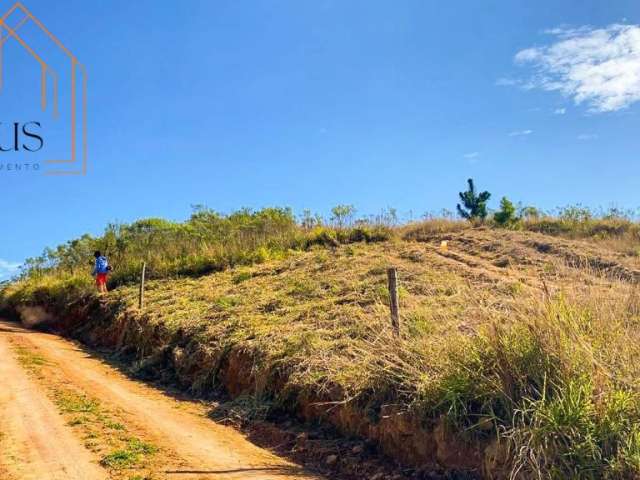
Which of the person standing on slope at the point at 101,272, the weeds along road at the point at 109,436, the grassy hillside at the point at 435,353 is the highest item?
the person standing on slope at the point at 101,272

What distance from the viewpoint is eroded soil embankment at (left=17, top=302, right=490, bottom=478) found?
15.6ft

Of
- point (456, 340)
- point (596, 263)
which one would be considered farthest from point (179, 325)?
point (596, 263)

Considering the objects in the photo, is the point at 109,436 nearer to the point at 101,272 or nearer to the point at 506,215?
the point at 101,272

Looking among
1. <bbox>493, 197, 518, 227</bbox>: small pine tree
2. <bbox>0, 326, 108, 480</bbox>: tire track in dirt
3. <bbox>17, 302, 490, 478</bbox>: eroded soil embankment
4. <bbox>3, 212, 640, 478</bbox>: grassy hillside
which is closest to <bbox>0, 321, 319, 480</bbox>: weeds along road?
<bbox>0, 326, 108, 480</bbox>: tire track in dirt

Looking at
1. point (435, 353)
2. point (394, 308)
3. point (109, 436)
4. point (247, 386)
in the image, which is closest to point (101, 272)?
point (247, 386)

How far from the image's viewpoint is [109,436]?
5961 mm

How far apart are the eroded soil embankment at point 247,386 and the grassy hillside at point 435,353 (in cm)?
2

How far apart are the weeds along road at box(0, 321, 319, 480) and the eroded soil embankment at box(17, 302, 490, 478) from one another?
63cm

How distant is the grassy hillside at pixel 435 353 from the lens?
4066 mm

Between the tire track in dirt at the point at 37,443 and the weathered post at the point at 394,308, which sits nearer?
the tire track in dirt at the point at 37,443

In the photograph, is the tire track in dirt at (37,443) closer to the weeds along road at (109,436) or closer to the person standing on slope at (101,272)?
the weeds along road at (109,436)

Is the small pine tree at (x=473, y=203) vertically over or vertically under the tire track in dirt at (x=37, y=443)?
over

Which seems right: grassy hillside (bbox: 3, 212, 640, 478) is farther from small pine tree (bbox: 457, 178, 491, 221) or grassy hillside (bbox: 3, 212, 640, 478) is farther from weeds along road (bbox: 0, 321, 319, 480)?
small pine tree (bbox: 457, 178, 491, 221)

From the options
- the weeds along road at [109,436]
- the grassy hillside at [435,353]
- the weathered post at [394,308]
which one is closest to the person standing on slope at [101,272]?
the grassy hillside at [435,353]
